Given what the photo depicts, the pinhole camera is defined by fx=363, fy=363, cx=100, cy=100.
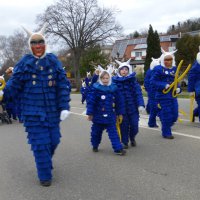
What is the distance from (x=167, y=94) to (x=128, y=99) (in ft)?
4.14

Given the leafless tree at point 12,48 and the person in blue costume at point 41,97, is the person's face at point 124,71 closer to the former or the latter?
the person in blue costume at point 41,97

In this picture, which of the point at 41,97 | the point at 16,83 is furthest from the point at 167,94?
the point at 16,83

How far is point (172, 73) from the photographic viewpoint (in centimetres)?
821

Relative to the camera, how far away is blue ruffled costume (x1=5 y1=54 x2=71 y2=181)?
5.13 metres

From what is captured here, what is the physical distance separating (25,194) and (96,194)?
969mm

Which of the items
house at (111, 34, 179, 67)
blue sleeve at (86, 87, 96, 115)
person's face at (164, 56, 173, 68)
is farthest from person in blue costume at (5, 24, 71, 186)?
house at (111, 34, 179, 67)

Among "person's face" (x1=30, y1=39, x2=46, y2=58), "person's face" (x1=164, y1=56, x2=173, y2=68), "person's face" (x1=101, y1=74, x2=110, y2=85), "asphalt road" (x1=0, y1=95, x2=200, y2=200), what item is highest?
"person's face" (x1=30, y1=39, x2=46, y2=58)

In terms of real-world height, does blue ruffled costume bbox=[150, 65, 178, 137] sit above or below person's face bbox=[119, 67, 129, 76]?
below

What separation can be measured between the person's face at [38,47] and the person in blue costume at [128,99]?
2.33m

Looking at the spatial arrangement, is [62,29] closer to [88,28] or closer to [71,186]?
[88,28]

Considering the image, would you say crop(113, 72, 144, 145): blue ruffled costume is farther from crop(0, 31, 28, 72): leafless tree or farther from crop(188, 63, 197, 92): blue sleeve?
crop(0, 31, 28, 72): leafless tree

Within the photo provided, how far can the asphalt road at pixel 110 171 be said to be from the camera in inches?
185

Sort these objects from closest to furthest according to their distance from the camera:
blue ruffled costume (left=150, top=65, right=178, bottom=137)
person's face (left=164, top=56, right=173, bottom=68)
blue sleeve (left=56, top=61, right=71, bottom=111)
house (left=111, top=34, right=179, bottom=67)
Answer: blue sleeve (left=56, top=61, right=71, bottom=111) → blue ruffled costume (left=150, top=65, right=178, bottom=137) → person's face (left=164, top=56, right=173, bottom=68) → house (left=111, top=34, right=179, bottom=67)

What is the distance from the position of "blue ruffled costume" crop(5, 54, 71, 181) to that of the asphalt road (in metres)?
0.47
